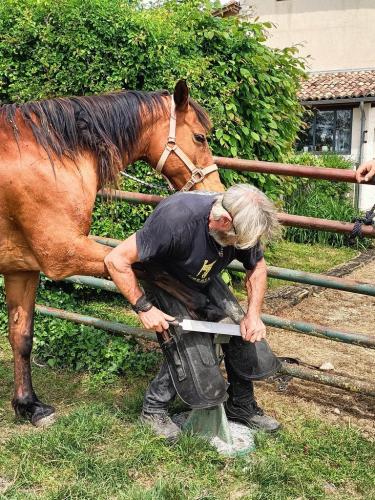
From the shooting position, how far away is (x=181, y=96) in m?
3.45

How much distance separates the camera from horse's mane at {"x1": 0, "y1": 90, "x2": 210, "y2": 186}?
311cm

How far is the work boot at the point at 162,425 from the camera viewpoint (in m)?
3.00

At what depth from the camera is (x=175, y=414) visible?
334 cm

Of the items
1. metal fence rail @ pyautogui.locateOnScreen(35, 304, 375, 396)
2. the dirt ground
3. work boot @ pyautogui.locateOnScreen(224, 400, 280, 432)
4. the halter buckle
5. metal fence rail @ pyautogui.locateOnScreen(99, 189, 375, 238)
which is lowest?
the dirt ground

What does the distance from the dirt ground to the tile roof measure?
12.1 meters

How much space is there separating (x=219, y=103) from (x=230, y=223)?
137 inches

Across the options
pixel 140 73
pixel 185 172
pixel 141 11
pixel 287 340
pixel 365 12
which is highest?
pixel 365 12

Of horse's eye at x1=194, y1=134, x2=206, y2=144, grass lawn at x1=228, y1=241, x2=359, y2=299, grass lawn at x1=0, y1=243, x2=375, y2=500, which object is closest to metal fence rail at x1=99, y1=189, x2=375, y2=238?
horse's eye at x1=194, y1=134, x2=206, y2=144

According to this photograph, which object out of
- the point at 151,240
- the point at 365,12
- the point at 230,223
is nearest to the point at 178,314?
the point at 151,240

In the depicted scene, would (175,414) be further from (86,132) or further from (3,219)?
(86,132)

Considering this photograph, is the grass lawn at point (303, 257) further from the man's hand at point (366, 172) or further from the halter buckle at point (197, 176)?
the man's hand at point (366, 172)

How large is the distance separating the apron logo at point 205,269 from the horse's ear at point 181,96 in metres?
1.12

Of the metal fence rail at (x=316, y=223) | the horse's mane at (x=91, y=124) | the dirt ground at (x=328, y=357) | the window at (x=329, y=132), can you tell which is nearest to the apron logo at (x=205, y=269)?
the metal fence rail at (x=316, y=223)

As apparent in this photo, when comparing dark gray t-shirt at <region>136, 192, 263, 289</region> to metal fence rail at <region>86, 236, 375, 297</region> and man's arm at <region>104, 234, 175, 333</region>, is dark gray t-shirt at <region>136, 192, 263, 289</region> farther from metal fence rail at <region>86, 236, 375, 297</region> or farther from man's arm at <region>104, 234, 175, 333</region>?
metal fence rail at <region>86, 236, 375, 297</region>
